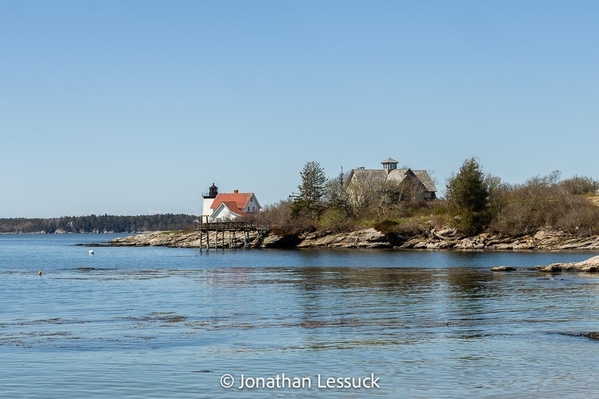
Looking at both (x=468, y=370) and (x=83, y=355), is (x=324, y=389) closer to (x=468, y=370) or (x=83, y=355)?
(x=468, y=370)

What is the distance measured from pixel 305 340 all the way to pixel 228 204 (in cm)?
11857

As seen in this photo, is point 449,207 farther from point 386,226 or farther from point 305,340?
point 305,340

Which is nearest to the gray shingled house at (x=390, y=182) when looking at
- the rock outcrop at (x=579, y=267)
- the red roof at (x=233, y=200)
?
the red roof at (x=233, y=200)

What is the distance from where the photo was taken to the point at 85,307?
37.0 metres

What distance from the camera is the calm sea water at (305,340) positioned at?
18.9 metres

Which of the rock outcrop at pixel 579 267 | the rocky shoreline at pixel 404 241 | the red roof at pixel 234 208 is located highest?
the red roof at pixel 234 208

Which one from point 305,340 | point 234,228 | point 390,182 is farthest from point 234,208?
point 305,340

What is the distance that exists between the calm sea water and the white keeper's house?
92.2 m

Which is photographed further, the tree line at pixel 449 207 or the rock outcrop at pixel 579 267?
the tree line at pixel 449 207

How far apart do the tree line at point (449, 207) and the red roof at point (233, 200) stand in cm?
787

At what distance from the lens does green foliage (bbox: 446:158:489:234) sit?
104500mm

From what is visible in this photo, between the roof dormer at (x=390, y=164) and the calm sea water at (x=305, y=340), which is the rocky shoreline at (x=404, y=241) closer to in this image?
the roof dormer at (x=390, y=164)

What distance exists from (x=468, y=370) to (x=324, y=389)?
4.23 metres

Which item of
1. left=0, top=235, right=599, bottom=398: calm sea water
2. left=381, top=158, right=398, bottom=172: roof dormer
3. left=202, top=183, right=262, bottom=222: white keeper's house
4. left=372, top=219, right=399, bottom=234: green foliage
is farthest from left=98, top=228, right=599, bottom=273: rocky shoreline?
left=0, top=235, right=599, bottom=398: calm sea water
